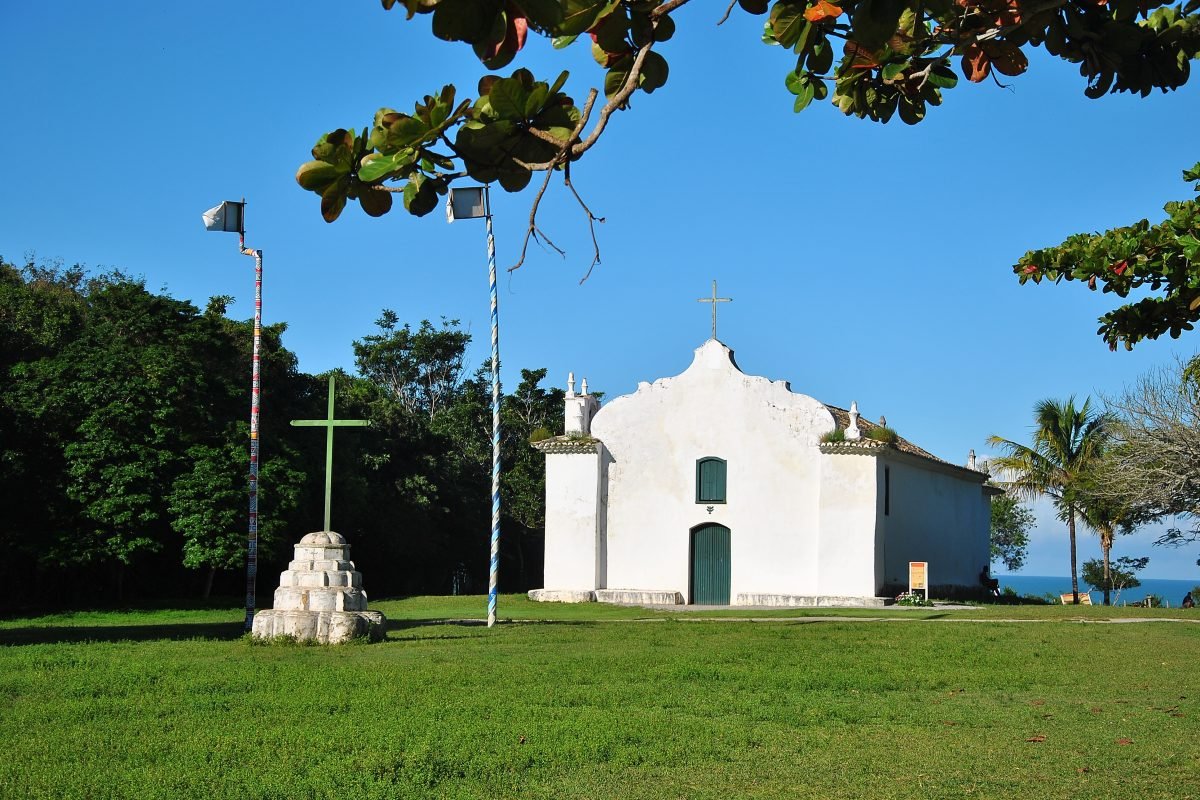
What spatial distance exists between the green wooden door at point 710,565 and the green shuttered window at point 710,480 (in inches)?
27.5

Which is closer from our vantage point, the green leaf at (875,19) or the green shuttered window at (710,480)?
the green leaf at (875,19)

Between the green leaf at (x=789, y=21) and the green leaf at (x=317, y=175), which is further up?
the green leaf at (x=789, y=21)

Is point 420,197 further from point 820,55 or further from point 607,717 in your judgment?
point 607,717

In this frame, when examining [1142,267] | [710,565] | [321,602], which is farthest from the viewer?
[710,565]

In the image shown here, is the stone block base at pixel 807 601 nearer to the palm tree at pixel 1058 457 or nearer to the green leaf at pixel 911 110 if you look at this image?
the palm tree at pixel 1058 457

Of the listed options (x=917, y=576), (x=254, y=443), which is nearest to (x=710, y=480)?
(x=917, y=576)

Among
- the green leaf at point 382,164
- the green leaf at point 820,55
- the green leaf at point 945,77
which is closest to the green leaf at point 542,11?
the green leaf at point 382,164

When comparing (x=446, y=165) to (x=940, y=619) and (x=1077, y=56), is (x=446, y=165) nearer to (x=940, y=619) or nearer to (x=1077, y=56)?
Answer: (x=1077, y=56)

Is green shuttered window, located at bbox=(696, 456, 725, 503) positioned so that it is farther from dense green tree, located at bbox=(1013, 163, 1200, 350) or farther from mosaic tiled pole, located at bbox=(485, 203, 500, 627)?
dense green tree, located at bbox=(1013, 163, 1200, 350)

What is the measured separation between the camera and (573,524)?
3092 cm

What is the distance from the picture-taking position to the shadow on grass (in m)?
17.6

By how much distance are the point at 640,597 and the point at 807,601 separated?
4.06m

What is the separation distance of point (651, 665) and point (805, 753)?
5.24 m

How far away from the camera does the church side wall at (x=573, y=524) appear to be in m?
30.7
